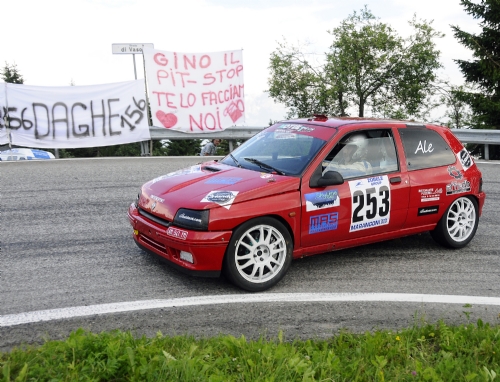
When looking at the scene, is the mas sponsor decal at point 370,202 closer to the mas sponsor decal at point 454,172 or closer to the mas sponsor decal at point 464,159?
the mas sponsor decal at point 454,172

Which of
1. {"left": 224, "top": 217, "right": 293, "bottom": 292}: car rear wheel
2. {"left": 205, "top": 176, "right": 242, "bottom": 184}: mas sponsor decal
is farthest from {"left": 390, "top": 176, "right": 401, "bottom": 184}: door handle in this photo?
{"left": 205, "top": 176, "right": 242, "bottom": 184}: mas sponsor decal

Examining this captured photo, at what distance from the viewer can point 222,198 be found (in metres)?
4.84

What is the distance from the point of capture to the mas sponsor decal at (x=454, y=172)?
632cm

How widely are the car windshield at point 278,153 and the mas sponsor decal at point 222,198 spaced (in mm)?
713

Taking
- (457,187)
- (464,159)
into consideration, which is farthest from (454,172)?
(464,159)

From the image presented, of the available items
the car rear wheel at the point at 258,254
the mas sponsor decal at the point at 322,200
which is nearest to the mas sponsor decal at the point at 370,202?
the mas sponsor decal at the point at 322,200

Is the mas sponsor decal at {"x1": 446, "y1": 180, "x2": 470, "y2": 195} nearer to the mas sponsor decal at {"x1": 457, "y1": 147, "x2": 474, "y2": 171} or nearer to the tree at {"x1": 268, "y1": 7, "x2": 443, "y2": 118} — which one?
the mas sponsor decal at {"x1": 457, "y1": 147, "x2": 474, "y2": 171}

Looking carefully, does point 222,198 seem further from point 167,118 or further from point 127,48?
point 127,48

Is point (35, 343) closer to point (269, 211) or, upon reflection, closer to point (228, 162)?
point (269, 211)

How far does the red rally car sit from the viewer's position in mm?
4801

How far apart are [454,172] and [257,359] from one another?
4097mm

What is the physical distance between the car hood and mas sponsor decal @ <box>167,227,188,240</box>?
0.13 m

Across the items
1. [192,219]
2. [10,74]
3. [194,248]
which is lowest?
[194,248]

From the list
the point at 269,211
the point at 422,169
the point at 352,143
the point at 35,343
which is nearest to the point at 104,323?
the point at 35,343
